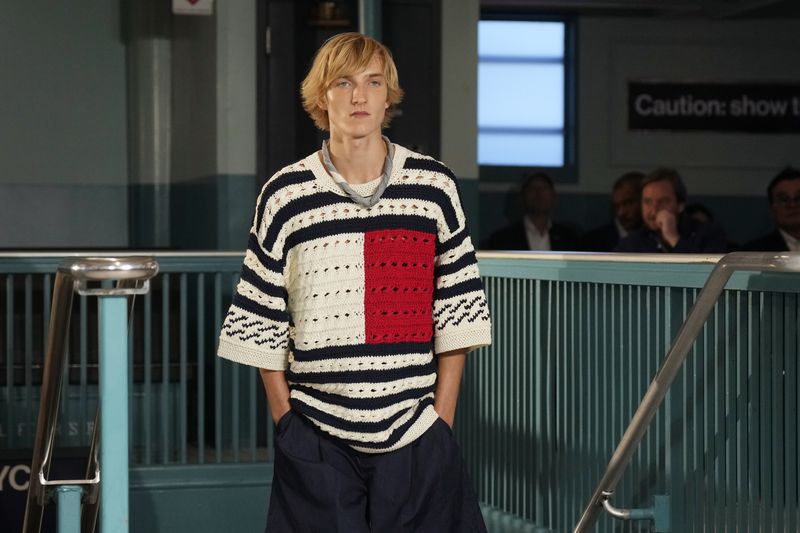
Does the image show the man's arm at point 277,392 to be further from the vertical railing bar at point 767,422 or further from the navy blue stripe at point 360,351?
the vertical railing bar at point 767,422

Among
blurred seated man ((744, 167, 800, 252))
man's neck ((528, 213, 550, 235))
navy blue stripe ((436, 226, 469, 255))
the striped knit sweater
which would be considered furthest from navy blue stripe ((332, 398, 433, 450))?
man's neck ((528, 213, 550, 235))

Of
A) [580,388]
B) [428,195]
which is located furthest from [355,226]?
[580,388]

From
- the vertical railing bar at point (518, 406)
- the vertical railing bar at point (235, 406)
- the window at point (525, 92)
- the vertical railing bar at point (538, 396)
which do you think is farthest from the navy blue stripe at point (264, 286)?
the window at point (525, 92)

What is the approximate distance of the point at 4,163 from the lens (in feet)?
30.2

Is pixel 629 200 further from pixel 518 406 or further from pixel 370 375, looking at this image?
pixel 370 375

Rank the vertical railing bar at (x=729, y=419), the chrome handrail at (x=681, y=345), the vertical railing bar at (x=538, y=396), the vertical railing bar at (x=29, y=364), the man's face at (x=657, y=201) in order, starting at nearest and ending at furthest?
the chrome handrail at (x=681, y=345), the vertical railing bar at (x=729, y=419), the vertical railing bar at (x=538, y=396), the vertical railing bar at (x=29, y=364), the man's face at (x=657, y=201)

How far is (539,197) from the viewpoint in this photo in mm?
9875

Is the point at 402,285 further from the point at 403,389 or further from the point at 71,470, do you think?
the point at 71,470

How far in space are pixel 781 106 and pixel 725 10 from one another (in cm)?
109

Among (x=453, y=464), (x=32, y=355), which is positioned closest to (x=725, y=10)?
(x=32, y=355)

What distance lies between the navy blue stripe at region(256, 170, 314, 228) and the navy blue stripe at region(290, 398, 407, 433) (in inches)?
16.6

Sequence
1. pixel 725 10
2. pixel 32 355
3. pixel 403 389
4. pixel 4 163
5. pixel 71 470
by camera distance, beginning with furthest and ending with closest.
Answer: pixel 725 10, pixel 4 163, pixel 32 355, pixel 71 470, pixel 403 389

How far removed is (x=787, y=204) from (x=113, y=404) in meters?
4.63

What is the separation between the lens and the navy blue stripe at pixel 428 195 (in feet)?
10.5
